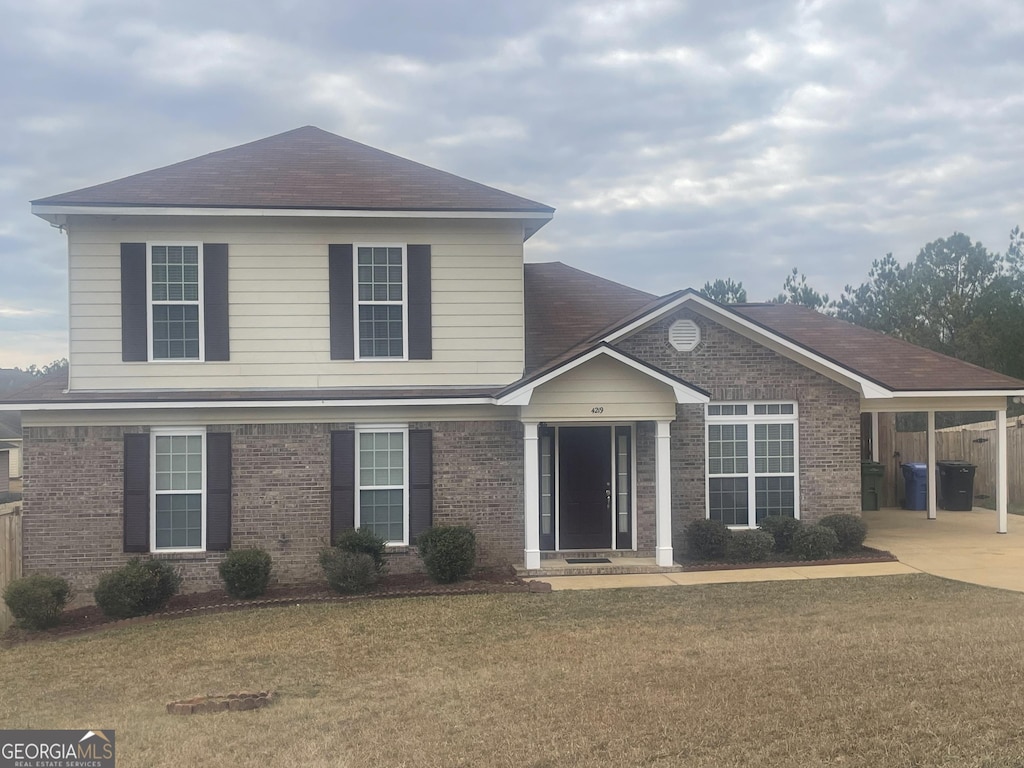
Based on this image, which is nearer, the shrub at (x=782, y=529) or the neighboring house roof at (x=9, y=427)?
the shrub at (x=782, y=529)

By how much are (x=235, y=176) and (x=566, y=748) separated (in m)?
11.6

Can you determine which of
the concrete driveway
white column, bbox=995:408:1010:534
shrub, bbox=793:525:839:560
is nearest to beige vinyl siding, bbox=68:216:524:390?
shrub, bbox=793:525:839:560

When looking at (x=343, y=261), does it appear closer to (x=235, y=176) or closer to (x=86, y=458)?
(x=235, y=176)

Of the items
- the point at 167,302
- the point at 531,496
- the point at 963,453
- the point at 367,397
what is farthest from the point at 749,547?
the point at 963,453

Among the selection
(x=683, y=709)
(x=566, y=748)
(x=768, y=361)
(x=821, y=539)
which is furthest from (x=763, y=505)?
(x=566, y=748)

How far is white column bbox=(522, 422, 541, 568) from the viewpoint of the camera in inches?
543

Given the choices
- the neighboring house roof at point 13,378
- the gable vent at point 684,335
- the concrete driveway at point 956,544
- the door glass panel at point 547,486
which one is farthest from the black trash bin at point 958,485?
the neighboring house roof at point 13,378

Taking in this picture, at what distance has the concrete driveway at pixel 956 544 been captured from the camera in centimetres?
1320

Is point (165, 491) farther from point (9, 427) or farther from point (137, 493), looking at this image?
point (9, 427)

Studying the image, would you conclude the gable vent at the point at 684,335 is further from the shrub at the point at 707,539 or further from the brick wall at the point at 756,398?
the shrub at the point at 707,539

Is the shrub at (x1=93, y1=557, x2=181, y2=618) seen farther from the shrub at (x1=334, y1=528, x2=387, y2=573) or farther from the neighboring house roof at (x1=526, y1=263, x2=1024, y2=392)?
the neighboring house roof at (x1=526, y1=263, x2=1024, y2=392)

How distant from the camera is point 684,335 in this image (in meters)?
15.3

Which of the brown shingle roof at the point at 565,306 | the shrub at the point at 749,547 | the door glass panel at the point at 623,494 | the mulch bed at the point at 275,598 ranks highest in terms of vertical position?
the brown shingle roof at the point at 565,306

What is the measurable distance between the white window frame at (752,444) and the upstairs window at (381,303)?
5.25 meters
